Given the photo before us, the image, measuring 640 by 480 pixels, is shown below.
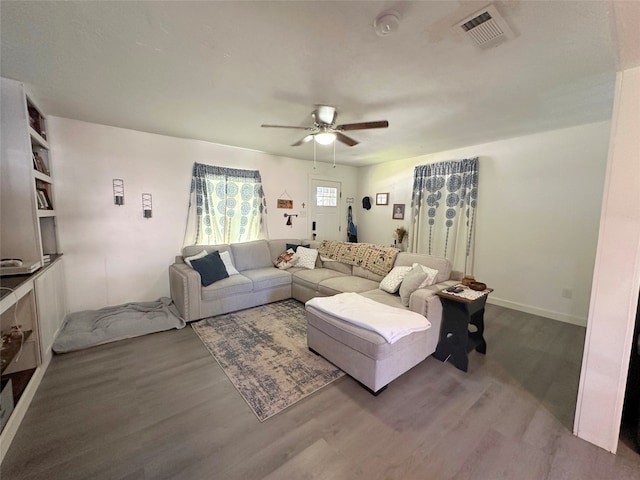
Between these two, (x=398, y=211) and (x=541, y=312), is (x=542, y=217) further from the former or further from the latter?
(x=398, y=211)

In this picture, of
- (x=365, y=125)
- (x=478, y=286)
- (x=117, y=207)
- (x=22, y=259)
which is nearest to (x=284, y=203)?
(x=117, y=207)

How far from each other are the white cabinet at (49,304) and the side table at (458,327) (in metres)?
3.44

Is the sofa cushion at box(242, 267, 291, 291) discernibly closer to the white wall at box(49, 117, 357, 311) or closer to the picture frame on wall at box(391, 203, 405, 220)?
the white wall at box(49, 117, 357, 311)

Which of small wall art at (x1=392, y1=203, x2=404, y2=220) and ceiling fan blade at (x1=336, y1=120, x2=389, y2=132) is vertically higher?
ceiling fan blade at (x1=336, y1=120, x2=389, y2=132)

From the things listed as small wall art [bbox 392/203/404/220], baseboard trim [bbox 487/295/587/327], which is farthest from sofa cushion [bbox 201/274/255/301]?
baseboard trim [bbox 487/295/587/327]

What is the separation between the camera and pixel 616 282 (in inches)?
57.4

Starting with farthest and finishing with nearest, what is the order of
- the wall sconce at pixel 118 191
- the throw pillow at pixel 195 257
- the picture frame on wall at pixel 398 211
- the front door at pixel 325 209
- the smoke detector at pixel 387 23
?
the front door at pixel 325 209 → the picture frame on wall at pixel 398 211 → the throw pillow at pixel 195 257 → the wall sconce at pixel 118 191 → the smoke detector at pixel 387 23

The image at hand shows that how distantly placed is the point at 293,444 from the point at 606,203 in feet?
7.67

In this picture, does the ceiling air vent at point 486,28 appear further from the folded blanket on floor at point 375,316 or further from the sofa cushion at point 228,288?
the sofa cushion at point 228,288

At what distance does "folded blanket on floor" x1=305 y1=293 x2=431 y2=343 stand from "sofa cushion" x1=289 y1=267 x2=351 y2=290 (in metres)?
1.12

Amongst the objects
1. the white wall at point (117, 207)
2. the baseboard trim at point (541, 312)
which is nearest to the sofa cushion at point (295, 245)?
the white wall at point (117, 207)

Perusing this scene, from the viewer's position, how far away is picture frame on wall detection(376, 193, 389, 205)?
545 cm

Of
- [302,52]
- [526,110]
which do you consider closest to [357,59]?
[302,52]

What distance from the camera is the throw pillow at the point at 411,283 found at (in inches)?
99.6
